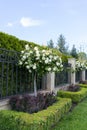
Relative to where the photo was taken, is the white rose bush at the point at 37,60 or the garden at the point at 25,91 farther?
the white rose bush at the point at 37,60

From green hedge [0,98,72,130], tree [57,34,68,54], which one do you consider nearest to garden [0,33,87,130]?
green hedge [0,98,72,130]

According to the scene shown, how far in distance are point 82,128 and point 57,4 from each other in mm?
7709

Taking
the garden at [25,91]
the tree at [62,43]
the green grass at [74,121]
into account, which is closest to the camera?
the garden at [25,91]

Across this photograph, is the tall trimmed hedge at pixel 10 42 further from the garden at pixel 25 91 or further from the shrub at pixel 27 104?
the shrub at pixel 27 104

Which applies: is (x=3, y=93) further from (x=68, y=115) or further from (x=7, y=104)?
(x=68, y=115)

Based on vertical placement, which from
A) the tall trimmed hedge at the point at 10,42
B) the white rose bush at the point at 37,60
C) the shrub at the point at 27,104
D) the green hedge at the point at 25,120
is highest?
the tall trimmed hedge at the point at 10,42

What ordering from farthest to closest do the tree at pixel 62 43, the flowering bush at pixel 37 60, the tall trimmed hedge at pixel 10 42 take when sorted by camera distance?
the tree at pixel 62 43, the flowering bush at pixel 37 60, the tall trimmed hedge at pixel 10 42

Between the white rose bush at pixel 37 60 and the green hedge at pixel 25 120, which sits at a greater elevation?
the white rose bush at pixel 37 60

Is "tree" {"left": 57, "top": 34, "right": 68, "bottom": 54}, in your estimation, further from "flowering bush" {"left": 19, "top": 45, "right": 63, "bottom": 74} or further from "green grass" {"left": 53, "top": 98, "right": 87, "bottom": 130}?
"flowering bush" {"left": 19, "top": 45, "right": 63, "bottom": 74}

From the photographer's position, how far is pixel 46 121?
17.7 feet

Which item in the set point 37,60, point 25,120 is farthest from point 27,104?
point 37,60

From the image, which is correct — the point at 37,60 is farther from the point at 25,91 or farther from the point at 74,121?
the point at 74,121

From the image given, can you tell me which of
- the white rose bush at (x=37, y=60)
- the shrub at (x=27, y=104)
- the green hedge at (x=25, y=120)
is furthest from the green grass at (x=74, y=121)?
the white rose bush at (x=37, y=60)

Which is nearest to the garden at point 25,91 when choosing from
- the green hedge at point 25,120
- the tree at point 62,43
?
the green hedge at point 25,120
